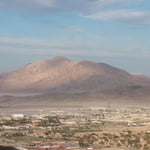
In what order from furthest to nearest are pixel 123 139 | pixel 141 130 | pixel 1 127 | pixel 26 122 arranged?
pixel 26 122 < pixel 1 127 < pixel 141 130 < pixel 123 139

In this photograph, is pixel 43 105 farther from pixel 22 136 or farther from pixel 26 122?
pixel 22 136

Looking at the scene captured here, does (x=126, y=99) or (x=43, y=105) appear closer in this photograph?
(x=43, y=105)

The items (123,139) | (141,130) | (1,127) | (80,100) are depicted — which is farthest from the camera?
(80,100)

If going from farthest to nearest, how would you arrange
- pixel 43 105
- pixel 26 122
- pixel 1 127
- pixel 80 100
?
1. pixel 80 100
2. pixel 43 105
3. pixel 26 122
4. pixel 1 127

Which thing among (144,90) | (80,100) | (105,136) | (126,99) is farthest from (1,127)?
(144,90)

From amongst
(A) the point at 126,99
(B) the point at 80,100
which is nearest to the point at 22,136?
(B) the point at 80,100

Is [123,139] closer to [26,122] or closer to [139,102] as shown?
[26,122]

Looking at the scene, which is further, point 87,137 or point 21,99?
point 21,99

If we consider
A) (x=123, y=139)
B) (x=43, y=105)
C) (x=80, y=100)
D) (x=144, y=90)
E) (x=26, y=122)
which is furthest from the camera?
(x=144, y=90)
